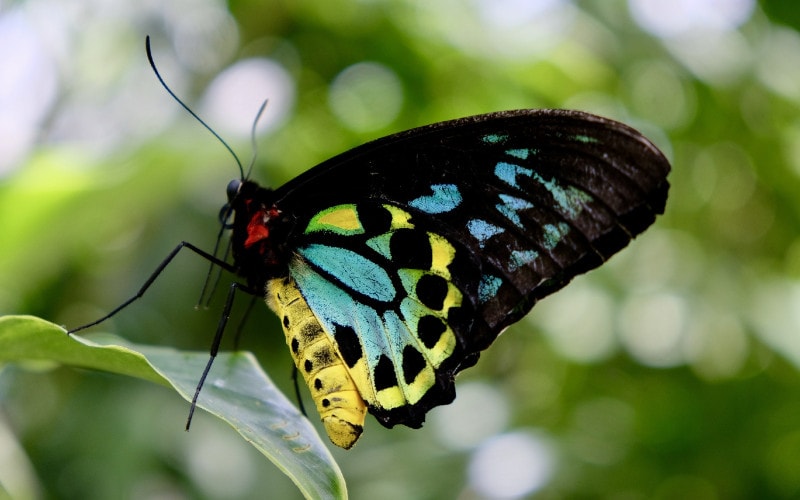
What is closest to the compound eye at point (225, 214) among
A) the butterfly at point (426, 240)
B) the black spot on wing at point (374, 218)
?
the butterfly at point (426, 240)

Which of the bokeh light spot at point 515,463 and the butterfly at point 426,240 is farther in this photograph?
the bokeh light spot at point 515,463

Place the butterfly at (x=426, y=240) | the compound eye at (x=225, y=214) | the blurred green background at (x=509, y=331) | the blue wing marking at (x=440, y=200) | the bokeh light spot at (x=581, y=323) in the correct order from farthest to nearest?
1. the bokeh light spot at (x=581, y=323)
2. the blurred green background at (x=509, y=331)
3. the compound eye at (x=225, y=214)
4. the blue wing marking at (x=440, y=200)
5. the butterfly at (x=426, y=240)

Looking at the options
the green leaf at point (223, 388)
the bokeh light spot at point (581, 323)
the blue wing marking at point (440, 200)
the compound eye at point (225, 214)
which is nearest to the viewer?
the green leaf at point (223, 388)

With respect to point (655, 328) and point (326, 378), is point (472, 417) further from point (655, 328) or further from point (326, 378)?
point (326, 378)

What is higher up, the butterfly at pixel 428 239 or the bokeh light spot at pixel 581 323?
the butterfly at pixel 428 239

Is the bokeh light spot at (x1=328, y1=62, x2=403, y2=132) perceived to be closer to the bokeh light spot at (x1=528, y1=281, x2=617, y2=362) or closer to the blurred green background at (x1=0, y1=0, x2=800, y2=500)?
the blurred green background at (x1=0, y1=0, x2=800, y2=500)

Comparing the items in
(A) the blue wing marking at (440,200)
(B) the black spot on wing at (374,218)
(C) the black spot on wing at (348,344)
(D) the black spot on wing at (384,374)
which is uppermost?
(A) the blue wing marking at (440,200)

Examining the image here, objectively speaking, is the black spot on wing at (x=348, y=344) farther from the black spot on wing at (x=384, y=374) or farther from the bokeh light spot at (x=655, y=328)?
the bokeh light spot at (x=655, y=328)

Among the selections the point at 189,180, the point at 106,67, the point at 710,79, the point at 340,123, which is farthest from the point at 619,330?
the point at 106,67

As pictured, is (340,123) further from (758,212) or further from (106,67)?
(758,212)
